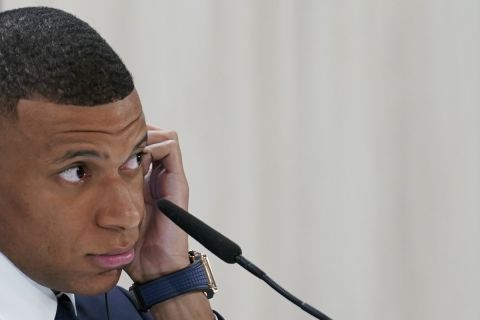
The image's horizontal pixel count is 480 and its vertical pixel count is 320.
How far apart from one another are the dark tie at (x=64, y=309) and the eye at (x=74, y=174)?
186mm

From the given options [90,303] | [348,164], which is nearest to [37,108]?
[90,303]

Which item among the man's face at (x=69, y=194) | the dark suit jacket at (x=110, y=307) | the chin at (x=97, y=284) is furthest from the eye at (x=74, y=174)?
the dark suit jacket at (x=110, y=307)

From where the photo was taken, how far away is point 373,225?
1986mm

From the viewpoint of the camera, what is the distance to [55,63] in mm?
1003

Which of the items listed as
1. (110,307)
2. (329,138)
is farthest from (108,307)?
(329,138)

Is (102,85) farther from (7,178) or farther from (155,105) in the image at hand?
(155,105)

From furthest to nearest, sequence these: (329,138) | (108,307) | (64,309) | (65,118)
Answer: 1. (329,138)
2. (108,307)
3. (64,309)
4. (65,118)

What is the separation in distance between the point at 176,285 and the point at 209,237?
11.5 inches

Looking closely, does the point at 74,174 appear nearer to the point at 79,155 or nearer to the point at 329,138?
the point at 79,155

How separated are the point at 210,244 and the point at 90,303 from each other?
0.89ft

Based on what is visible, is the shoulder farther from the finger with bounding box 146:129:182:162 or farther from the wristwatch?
the finger with bounding box 146:129:182:162

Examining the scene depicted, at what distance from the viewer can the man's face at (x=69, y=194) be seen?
100 centimetres

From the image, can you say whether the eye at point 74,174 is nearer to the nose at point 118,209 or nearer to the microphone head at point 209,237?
the nose at point 118,209

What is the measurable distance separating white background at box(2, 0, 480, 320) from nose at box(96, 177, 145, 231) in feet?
2.90
